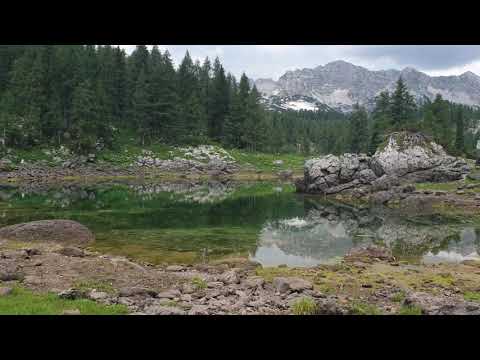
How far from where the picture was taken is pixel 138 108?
117000 mm

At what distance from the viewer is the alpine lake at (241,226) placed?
1134 inches

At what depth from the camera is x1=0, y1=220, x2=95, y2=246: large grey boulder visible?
29.0 metres

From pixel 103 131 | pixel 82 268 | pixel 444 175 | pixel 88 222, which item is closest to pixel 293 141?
pixel 103 131

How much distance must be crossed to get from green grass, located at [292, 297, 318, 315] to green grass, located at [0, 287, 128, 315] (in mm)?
6165

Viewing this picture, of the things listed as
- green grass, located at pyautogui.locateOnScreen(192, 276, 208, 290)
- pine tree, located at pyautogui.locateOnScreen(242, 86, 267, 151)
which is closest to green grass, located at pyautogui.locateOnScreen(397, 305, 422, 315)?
green grass, located at pyautogui.locateOnScreen(192, 276, 208, 290)

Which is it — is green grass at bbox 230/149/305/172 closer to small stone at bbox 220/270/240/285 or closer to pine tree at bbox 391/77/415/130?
pine tree at bbox 391/77/415/130

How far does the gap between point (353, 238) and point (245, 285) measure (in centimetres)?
1935

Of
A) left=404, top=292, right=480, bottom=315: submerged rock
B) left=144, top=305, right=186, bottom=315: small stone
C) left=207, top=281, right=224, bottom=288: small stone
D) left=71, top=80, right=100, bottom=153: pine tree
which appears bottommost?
left=207, top=281, right=224, bottom=288: small stone

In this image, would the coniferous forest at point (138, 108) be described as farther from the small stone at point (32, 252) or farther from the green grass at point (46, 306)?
the green grass at point (46, 306)

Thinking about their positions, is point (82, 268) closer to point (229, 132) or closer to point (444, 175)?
point (444, 175)

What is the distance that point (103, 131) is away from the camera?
10175 centimetres

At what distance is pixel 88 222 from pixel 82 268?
19679mm

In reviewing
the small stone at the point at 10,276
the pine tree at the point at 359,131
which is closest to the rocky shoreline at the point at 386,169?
the pine tree at the point at 359,131
